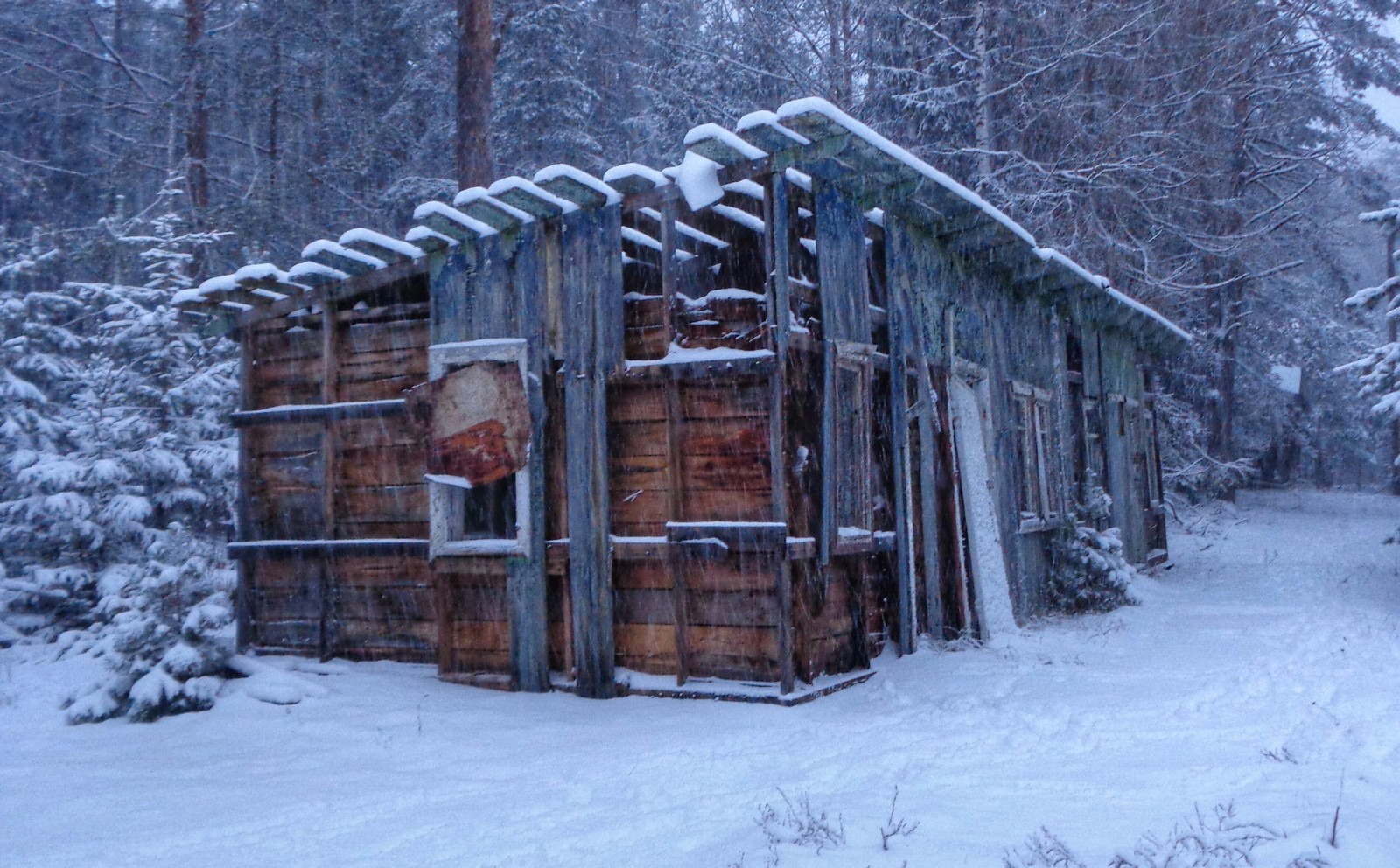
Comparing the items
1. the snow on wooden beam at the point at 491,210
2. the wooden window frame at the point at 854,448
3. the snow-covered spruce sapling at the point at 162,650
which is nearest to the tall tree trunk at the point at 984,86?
the wooden window frame at the point at 854,448

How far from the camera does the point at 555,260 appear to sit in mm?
8180

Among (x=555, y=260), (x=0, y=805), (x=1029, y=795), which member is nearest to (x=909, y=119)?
(x=555, y=260)

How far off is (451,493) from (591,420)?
1520 mm

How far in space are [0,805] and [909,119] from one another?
16267 mm

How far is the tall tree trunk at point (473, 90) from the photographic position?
13.2 m

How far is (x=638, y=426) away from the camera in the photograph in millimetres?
8047

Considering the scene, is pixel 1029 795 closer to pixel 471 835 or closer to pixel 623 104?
pixel 471 835

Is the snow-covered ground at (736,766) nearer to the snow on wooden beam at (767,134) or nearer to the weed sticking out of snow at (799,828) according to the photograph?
the weed sticking out of snow at (799,828)

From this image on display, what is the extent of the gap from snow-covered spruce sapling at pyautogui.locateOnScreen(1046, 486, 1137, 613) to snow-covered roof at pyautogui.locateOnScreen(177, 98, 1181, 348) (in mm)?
A: 4028

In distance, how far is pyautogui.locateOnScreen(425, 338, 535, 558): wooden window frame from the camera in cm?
813

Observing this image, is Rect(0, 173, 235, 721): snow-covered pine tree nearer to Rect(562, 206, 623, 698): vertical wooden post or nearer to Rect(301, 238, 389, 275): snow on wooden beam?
Rect(301, 238, 389, 275): snow on wooden beam

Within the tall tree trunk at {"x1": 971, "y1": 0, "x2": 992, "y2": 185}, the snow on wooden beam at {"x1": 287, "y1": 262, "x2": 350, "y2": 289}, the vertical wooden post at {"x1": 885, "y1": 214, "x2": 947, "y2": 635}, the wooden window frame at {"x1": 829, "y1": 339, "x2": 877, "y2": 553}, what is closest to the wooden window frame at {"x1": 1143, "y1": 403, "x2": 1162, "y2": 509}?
the tall tree trunk at {"x1": 971, "y1": 0, "x2": 992, "y2": 185}

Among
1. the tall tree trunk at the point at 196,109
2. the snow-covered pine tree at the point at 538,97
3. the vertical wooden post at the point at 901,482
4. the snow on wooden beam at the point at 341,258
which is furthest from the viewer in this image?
the snow-covered pine tree at the point at 538,97

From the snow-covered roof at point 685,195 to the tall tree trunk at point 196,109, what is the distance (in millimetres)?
8355
